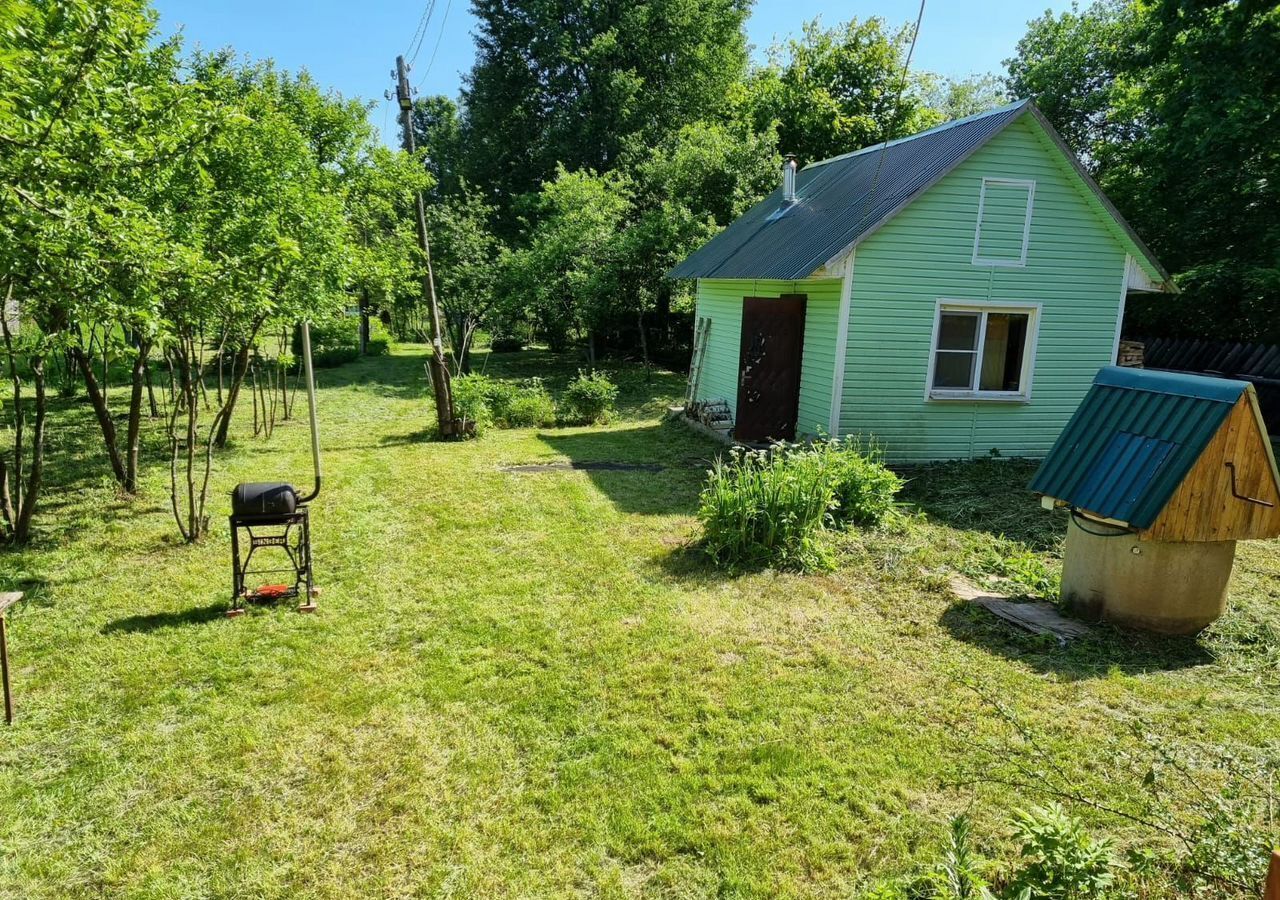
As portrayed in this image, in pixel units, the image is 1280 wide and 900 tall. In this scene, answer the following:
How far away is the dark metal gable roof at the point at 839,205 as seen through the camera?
9578 mm

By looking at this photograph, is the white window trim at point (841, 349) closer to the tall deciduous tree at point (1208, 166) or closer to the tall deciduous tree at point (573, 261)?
the tall deciduous tree at point (1208, 166)

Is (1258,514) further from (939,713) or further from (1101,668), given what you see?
(939,713)

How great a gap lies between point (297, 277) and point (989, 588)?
278 inches

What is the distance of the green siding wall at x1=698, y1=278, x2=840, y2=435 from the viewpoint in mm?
10227

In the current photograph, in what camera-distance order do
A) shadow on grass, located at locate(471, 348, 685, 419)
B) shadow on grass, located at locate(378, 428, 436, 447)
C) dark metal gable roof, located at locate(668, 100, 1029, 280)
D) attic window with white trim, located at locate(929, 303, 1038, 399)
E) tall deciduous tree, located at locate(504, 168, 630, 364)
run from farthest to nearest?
tall deciduous tree, located at locate(504, 168, 630, 364) → shadow on grass, located at locate(471, 348, 685, 419) → shadow on grass, located at locate(378, 428, 436, 447) → attic window with white trim, located at locate(929, 303, 1038, 399) → dark metal gable roof, located at locate(668, 100, 1029, 280)

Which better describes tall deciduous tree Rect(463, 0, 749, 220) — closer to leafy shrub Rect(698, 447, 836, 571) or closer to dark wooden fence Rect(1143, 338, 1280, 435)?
dark wooden fence Rect(1143, 338, 1280, 435)

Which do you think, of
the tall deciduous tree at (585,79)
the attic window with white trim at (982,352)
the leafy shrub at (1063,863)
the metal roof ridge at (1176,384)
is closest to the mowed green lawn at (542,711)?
the leafy shrub at (1063,863)

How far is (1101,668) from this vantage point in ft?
15.4

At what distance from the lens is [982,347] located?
10633mm

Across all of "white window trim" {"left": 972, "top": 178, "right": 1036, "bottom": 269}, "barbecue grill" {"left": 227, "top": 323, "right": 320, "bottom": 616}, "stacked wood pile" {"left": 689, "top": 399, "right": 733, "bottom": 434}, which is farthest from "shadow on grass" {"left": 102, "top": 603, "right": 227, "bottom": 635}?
"white window trim" {"left": 972, "top": 178, "right": 1036, "bottom": 269}

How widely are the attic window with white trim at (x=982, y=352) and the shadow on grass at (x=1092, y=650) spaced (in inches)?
226

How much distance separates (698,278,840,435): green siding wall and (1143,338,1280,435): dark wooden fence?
324 inches

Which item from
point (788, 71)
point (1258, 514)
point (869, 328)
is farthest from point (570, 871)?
point (788, 71)

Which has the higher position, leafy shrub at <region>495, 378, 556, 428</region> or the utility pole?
the utility pole
